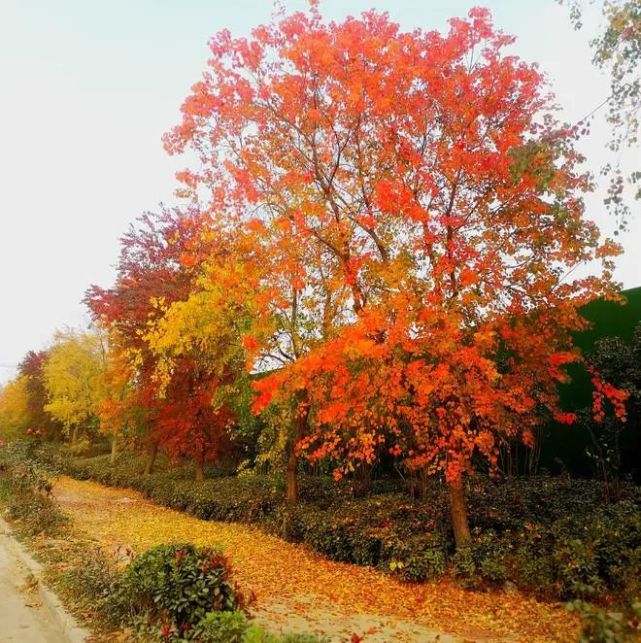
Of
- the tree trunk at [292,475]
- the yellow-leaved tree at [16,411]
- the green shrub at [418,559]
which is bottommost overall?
the green shrub at [418,559]

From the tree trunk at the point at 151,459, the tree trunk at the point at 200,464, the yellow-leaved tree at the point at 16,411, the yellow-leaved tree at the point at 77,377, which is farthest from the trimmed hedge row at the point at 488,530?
the yellow-leaved tree at the point at 16,411

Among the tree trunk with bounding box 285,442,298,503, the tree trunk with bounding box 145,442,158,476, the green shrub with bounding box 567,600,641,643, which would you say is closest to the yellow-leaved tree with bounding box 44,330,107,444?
the tree trunk with bounding box 145,442,158,476

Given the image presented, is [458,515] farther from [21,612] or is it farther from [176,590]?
[21,612]

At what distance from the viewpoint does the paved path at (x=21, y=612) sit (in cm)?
577

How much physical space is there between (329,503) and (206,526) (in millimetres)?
3408

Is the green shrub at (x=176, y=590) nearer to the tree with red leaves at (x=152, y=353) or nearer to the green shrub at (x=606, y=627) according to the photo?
the green shrub at (x=606, y=627)

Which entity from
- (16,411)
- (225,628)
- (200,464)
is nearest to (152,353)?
(200,464)

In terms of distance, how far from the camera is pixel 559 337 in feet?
28.1

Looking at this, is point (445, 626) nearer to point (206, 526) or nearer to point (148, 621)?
point (148, 621)

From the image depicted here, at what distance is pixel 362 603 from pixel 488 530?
99.1 inches

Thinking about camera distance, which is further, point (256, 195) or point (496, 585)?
point (256, 195)

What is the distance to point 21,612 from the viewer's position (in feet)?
21.7

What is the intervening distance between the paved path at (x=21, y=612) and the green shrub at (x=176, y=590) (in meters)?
0.83

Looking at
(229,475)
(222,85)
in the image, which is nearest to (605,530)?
(222,85)
